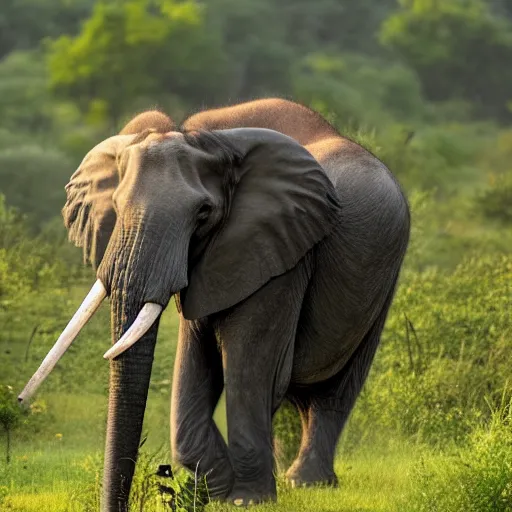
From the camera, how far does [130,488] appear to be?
726cm

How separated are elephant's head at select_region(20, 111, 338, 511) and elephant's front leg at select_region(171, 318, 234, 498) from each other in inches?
13.5

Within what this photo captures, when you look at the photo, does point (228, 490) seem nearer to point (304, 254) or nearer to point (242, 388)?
point (242, 388)

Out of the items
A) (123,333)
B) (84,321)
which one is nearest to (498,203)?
(84,321)

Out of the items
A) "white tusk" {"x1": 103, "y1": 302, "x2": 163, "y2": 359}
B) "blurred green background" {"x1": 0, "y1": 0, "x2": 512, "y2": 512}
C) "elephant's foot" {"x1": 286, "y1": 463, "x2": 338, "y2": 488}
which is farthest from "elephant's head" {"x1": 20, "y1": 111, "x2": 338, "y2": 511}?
"elephant's foot" {"x1": 286, "y1": 463, "x2": 338, "y2": 488}

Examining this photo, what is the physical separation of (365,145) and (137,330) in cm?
599

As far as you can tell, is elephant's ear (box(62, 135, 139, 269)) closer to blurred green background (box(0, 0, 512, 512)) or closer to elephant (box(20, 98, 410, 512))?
elephant (box(20, 98, 410, 512))

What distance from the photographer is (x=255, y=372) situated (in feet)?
26.1

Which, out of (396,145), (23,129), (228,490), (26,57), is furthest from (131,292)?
(26,57)

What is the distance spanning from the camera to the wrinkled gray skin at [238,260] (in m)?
7.23

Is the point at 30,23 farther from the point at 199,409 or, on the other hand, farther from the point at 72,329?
the point at 72,329

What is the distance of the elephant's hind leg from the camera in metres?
9.02

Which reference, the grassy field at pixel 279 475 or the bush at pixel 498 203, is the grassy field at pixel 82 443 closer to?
the grassy field at pixel 279 475

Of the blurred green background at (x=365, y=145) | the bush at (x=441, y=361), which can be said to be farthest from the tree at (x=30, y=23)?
the bush at (x=441, y=361)

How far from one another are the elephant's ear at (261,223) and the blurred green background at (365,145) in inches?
36.9
